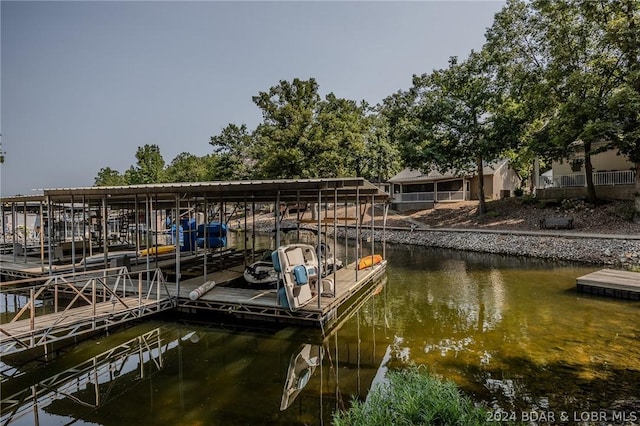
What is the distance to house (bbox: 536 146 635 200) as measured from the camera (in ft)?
71.5

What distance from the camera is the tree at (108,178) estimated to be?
194 feet

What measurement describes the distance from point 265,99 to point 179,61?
12.7 m

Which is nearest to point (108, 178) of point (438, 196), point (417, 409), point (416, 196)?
point (416, 196)

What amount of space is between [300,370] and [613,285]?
33.6ft

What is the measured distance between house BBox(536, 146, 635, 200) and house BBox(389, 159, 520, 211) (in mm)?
7278

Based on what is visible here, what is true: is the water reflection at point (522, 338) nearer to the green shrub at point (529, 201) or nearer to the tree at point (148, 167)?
the green shrub at point (529, 201)

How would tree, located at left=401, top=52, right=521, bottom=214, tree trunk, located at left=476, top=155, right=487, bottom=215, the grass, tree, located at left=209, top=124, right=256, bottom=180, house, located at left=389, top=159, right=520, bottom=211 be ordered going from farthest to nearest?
tree, located at left=209, top=124, right=256, bottom=180
house, located at left=389, top=159, right=520, bottom=211
tree trunk, located at left=476, top=155, right=487, bottom=215
tree, located at left=401, top=52, right=521, bottom=214
the grass

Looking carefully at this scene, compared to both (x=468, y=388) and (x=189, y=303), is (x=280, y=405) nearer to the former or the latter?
(x=468, y=388)

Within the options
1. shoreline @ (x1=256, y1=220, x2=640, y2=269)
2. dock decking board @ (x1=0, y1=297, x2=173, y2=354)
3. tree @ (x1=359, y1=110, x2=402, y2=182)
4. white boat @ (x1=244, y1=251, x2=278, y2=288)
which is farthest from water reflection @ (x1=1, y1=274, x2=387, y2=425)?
tree @ (x1=359, y1=110, x2=402, y2=182)

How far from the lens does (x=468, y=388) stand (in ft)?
19.1

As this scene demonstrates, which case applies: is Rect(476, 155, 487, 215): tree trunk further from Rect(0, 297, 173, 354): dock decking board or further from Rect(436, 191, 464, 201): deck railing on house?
Rect(0, 297, 173, 354): dock decking board

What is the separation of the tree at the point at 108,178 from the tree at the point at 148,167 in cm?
856

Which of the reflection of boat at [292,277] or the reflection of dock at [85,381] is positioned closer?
the reflection of dock at [85,381]

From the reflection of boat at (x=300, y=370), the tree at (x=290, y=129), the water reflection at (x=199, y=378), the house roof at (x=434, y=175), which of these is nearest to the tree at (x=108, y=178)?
the tree at (x=290, y=129)
